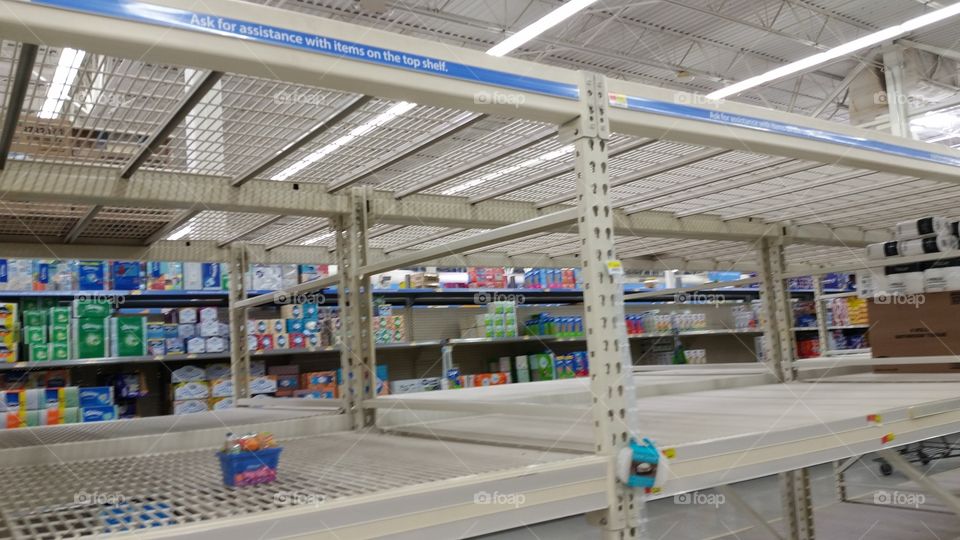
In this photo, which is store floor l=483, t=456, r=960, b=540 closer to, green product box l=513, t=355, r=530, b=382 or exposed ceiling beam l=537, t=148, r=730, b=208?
green product box l=513, t=355, r=530, b=382

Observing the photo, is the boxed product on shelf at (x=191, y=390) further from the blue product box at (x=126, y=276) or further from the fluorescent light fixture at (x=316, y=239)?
the fluorescent light fixture at (x=316, y=239)

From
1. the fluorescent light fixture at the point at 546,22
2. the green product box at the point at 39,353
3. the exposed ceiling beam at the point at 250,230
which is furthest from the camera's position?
the fluorescent light fixture at the point at 546,22

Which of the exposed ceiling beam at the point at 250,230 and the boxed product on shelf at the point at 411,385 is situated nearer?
the exposed ceiling beam at the point at 250,230

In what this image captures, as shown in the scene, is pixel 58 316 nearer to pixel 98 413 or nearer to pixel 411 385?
pixel 98 413

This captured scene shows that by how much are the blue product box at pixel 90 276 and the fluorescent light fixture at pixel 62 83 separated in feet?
9.72

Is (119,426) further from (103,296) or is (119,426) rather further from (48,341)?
(103,296)

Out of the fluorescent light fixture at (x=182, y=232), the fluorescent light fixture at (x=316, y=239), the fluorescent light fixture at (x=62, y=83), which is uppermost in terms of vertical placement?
the fluorescent light fixture at (x=62, y=83)

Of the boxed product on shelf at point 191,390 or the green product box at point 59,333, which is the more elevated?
the green product box at point 59,333

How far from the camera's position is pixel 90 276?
14.0 feet

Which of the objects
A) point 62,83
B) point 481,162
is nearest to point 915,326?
point 481,162

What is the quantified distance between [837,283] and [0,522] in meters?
9.17

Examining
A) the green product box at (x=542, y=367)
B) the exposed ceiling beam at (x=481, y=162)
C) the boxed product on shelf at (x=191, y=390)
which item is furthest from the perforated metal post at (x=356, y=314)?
the green product box at (x=542, y=367)

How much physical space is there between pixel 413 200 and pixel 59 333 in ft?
8.87

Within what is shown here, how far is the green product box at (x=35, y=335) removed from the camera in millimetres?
3955
